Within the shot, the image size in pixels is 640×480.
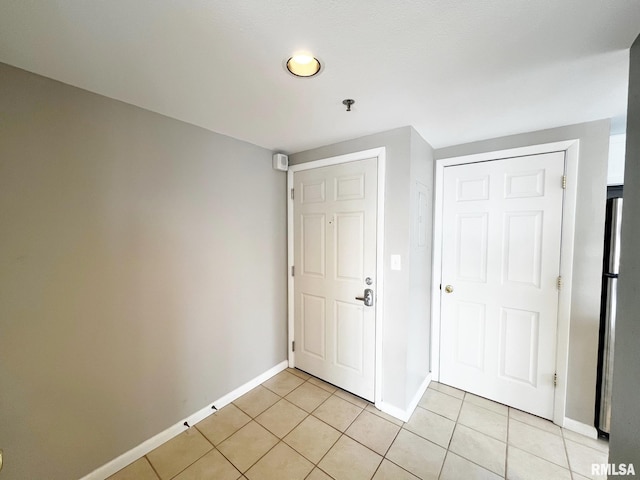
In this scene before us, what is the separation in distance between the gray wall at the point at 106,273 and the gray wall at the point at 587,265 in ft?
8.52

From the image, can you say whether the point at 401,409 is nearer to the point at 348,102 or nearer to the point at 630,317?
the point at 630,317

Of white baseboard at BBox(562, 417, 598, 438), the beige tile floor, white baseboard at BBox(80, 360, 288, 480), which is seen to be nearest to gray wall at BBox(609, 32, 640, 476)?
the beige tile floor

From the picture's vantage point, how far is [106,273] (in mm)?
1495

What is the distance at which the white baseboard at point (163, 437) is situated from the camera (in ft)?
4.84

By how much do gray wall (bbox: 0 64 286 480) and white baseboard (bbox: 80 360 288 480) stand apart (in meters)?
0.04

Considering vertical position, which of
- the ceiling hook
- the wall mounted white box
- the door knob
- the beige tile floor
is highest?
the ceiling hook

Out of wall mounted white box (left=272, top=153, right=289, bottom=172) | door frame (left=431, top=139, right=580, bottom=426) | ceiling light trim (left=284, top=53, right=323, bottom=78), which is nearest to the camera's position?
ceiling light trim (left=284, top=53, right=323, bottom=78)

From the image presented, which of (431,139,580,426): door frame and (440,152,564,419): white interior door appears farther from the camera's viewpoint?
(440,152,564,419): white interior door

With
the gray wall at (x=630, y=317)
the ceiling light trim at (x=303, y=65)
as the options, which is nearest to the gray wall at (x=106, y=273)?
the ceiling light trim at (x=303, y=65)

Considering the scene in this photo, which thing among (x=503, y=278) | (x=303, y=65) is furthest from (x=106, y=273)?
(x=503, y=278)

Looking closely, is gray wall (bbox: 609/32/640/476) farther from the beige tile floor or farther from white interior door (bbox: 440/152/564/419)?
white interior door (bbox: 440/152/564/419)

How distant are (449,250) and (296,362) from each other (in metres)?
1.93

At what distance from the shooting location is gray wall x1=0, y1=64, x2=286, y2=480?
4.04ft

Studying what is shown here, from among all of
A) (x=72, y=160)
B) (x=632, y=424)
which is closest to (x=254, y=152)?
(x=72, y=160)
